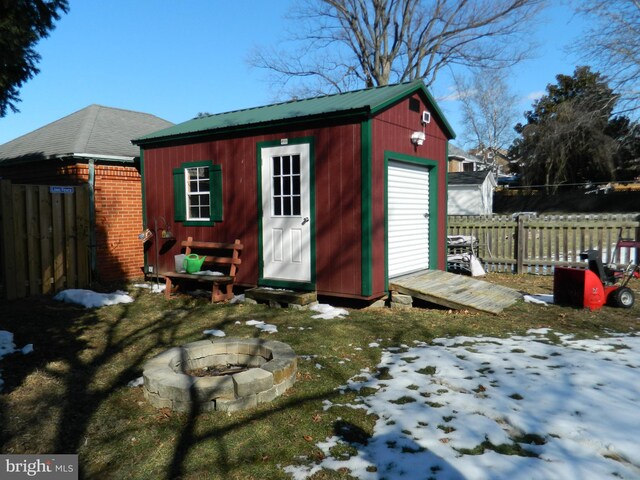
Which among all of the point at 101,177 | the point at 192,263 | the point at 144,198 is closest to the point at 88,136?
the point at 101,177

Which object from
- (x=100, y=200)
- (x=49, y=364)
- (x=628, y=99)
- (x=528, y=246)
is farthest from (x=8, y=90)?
(x=628, y=99)

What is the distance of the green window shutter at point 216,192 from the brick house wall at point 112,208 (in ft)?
9.34

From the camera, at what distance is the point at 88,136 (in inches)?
452

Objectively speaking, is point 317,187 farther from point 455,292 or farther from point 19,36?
point 19,36

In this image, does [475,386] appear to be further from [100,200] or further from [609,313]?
[100,200]

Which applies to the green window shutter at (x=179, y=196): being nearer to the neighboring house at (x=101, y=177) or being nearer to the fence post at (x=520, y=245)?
the neighboring house at (x=101, y=177)

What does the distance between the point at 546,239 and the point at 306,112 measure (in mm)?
7171

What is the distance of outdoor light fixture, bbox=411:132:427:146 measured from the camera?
8.78 meters

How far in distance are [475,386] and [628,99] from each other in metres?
19.2

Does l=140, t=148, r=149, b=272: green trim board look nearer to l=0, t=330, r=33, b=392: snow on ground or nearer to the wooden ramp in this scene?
l=0, t=330, r=33, b=392: snow on ground

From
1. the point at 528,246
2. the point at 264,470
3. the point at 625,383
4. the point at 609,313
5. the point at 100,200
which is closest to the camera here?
the point at 264,470

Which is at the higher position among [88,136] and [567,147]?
[567,147]

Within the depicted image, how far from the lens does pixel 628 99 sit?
18.6 meters

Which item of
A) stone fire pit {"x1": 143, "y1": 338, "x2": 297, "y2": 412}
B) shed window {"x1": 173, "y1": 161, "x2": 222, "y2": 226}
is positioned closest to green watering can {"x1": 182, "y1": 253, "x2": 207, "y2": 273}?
shed window {"x1": 173, "y1": 161, "x2": 222, "y2": 226}
